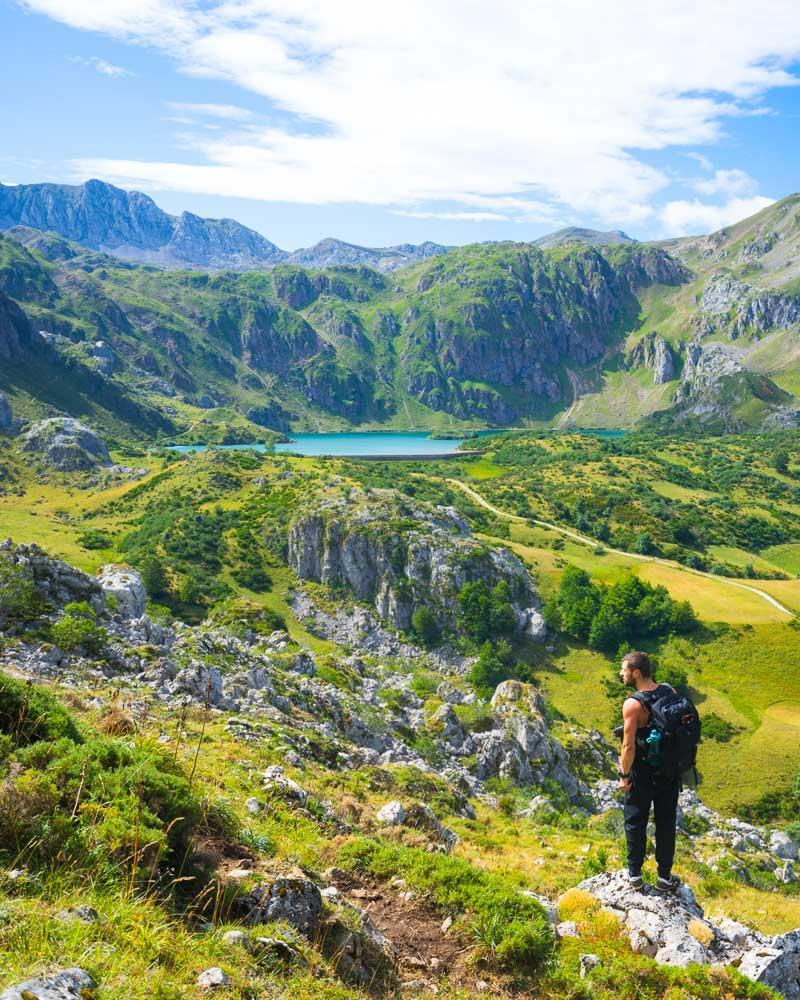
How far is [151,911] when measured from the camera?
245 inches

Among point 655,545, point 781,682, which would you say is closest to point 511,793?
point 781,682

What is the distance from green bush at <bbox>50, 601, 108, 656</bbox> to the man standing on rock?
2107 centimetres

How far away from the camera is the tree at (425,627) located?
253ft

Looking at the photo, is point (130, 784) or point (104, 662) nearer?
point (130, 784)

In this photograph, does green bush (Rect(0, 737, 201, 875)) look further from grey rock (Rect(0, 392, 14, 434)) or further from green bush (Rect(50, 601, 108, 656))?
grey rock (Rect(0, 392, 14, 434))

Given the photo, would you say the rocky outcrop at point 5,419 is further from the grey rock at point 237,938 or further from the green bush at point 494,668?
the grey rock at point 237,938

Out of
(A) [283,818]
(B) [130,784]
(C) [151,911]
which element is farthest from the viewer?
(A) [283,818]

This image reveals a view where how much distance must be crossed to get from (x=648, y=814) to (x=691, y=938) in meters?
1.95

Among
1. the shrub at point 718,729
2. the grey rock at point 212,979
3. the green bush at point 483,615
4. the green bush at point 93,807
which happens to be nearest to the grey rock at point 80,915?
the green bush at point 93,807

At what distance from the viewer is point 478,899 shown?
30.6 ft

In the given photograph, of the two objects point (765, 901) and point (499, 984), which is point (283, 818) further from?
point (765, 901)

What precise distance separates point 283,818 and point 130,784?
15.8 ft

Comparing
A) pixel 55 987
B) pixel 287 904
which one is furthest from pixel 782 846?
pixel 55 987

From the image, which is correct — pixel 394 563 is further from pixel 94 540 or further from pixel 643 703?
pixel 643 703
